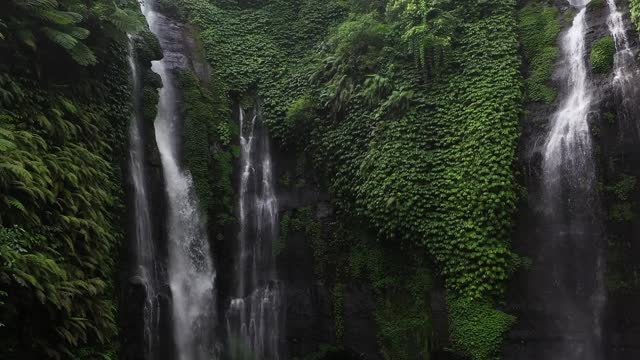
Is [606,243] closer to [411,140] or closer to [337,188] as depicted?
[411,140]

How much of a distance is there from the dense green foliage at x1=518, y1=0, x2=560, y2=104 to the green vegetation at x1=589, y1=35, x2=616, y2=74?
1056 millimetres

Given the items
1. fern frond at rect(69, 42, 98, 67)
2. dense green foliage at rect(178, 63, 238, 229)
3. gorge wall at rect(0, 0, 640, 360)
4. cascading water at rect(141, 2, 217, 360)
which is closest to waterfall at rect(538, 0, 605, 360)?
gorge wall at rect(0, 0, 640, 360)

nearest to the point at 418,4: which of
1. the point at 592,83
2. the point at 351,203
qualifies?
the point at 592,83

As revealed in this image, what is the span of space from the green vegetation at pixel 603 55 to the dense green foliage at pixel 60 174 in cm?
1103

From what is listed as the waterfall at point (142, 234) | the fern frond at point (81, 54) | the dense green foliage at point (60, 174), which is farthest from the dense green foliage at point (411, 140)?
the fern frond at point (81, 54)

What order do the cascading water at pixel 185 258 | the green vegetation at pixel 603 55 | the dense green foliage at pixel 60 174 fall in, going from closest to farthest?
1. the dense green foliage at pixel 60 174
2. the green vegetation at pixel 603 55
3. the cascading water at pixel 185 258

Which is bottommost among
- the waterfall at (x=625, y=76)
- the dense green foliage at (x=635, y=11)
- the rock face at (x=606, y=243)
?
the rock face at (x=606, y=243)

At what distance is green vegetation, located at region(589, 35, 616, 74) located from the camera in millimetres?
12039

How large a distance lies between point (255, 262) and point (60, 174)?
6.44m

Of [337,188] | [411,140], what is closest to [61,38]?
[337,188]

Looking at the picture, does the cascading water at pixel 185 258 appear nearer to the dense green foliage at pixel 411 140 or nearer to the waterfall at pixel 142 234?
the waterfall at pixel 142 234

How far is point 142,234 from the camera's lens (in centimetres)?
1212

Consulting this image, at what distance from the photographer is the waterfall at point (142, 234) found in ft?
37.9

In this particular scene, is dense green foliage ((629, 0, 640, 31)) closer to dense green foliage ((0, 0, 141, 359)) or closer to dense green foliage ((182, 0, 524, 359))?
dense green foliage ((182, 0, 524, 359))
